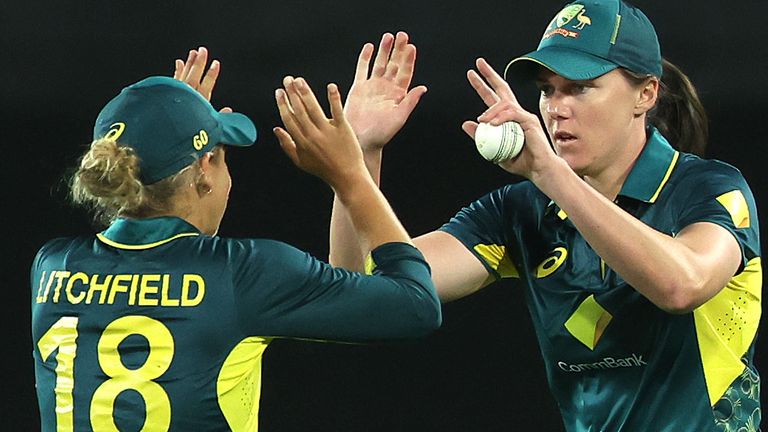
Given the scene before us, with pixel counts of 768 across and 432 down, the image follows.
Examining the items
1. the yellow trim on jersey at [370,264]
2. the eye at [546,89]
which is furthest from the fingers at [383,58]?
the yellow trim on jersey at [370,264]

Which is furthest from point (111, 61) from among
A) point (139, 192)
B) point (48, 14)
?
point (139, 192)

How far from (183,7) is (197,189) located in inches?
81.5

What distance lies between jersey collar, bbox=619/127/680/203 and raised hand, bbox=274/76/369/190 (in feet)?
1.69

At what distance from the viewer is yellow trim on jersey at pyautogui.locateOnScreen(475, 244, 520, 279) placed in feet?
8.46

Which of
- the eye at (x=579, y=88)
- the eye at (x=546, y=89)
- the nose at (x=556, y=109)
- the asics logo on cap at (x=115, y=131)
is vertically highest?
the asics logo on cap at (x=115, y=131)

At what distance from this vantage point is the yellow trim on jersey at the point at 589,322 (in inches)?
92.1

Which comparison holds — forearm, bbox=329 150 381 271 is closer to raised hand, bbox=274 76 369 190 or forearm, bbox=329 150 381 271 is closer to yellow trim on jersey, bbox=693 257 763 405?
raised hand, bbox=274 76 369 190

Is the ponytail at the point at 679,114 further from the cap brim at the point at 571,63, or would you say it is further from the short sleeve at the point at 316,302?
the short sleeve at the point at 316,302

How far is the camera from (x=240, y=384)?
6.40ft

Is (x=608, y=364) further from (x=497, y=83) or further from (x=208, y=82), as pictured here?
(x=208, y=82)

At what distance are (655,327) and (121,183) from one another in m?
0.91

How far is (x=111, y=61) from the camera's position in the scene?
4023 mm

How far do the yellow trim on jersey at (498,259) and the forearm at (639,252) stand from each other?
468mm

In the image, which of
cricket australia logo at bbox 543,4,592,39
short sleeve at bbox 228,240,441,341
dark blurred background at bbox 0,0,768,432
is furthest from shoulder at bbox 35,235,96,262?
dark blurred background at bbox 0,0,768,432
